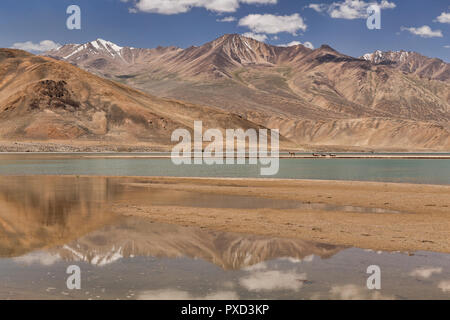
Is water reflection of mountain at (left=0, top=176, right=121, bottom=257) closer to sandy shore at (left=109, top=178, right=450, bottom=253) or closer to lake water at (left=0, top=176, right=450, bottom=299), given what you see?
lake water at (left=0, top=176, right=450, bottom=299)

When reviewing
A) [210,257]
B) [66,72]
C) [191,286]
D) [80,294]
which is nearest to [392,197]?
[210,257]

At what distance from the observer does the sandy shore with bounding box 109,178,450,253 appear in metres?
16.3

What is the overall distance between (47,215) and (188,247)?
8.39 meters

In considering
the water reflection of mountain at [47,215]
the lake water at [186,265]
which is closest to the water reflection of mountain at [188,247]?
the lake water at [186,265]

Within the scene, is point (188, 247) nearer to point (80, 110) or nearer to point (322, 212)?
point (322, 212)

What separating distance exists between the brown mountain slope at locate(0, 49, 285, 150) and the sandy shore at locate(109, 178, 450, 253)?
108030 mm

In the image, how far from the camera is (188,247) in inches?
577

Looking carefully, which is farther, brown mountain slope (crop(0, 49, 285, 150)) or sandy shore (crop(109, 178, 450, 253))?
brown mountain slope (crop(0, 49, 285, 150))

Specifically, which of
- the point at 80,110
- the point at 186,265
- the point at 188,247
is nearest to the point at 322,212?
the point at 188,247

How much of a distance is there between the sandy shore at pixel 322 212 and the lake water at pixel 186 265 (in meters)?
1.40

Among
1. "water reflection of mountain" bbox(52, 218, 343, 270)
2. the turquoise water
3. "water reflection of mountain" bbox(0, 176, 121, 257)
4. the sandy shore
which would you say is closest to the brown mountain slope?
the turquoise water

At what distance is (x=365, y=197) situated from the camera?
28625mm

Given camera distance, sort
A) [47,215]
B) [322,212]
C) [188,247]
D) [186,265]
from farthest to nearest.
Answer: [322,212] < [47,215] < [188,247] < [186,265]

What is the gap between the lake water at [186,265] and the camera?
407 inches
